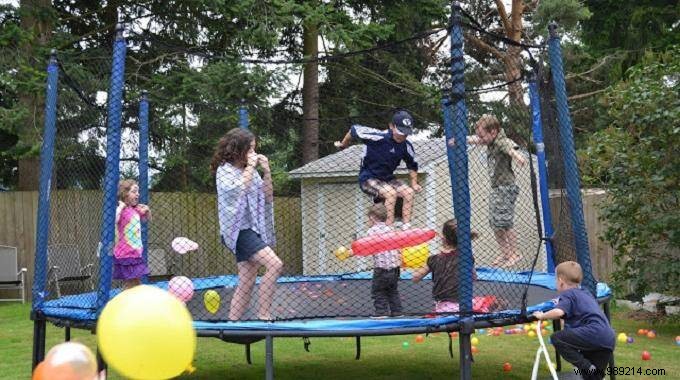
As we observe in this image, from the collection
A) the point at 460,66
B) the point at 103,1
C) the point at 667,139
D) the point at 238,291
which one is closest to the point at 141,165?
the point at 238,291

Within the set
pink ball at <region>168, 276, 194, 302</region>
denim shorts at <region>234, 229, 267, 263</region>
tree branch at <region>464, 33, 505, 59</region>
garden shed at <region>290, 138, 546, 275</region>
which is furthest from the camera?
tree branch at <region>464, 33, 505, 59</region>

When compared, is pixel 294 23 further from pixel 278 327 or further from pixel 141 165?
pixel 278 327

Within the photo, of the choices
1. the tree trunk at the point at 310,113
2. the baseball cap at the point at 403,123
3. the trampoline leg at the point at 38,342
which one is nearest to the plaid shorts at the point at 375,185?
the baseball cap at the point at 403,123

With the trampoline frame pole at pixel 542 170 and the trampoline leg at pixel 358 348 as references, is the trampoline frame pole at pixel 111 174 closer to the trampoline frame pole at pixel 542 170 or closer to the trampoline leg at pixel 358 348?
the trampoline leg at pixel 358 348

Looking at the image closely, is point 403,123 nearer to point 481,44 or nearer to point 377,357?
point 377,357

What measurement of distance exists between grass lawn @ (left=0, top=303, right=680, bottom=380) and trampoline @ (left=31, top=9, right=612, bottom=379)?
0.35 metres

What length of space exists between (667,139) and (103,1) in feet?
25.8

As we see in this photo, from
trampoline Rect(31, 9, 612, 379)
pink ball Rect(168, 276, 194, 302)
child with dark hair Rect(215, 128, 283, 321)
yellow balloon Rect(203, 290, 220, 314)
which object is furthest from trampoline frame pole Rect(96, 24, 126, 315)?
pink ball Rect(168, 276, 194, 302)

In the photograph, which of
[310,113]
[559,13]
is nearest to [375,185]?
[310,113]

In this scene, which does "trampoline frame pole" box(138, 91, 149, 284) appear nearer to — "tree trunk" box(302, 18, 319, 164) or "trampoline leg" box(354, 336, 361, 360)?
"tree trunk" box(302, 18, 319, 164)

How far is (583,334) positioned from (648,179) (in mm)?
2995

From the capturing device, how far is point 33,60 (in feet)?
30.4

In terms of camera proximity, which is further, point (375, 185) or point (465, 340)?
point (375, 185)

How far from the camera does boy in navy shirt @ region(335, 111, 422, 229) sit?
16.3 feet
